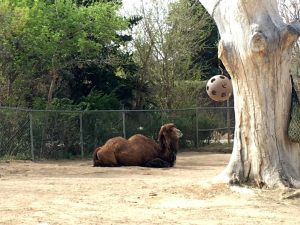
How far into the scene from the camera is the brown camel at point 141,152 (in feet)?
56.4

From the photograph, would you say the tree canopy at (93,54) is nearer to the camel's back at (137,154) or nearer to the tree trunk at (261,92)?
the camel's back at (137,154)

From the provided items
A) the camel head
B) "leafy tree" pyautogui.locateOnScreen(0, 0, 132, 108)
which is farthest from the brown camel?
"leafy tree" pyautogui.locateOnScreen(0, 0, 132, 108)

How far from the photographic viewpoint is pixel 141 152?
1720 centimetres

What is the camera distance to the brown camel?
1720 centimetres

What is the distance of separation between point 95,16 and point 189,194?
Result: 50.9 feet

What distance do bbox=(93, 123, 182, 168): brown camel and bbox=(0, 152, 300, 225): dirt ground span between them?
319 cm

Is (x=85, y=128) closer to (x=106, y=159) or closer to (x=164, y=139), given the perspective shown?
(x=106, y=159)

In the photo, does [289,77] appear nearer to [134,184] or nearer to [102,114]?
[134,184]

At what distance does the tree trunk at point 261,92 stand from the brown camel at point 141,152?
6.34 m

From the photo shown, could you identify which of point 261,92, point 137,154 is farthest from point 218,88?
point 261,92

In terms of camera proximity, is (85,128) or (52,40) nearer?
(85,128)

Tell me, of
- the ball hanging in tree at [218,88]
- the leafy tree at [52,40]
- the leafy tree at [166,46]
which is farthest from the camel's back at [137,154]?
the leafy tree at [166,46]

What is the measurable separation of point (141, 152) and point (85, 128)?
5.86 metres

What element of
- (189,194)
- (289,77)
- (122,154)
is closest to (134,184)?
(189,194)
